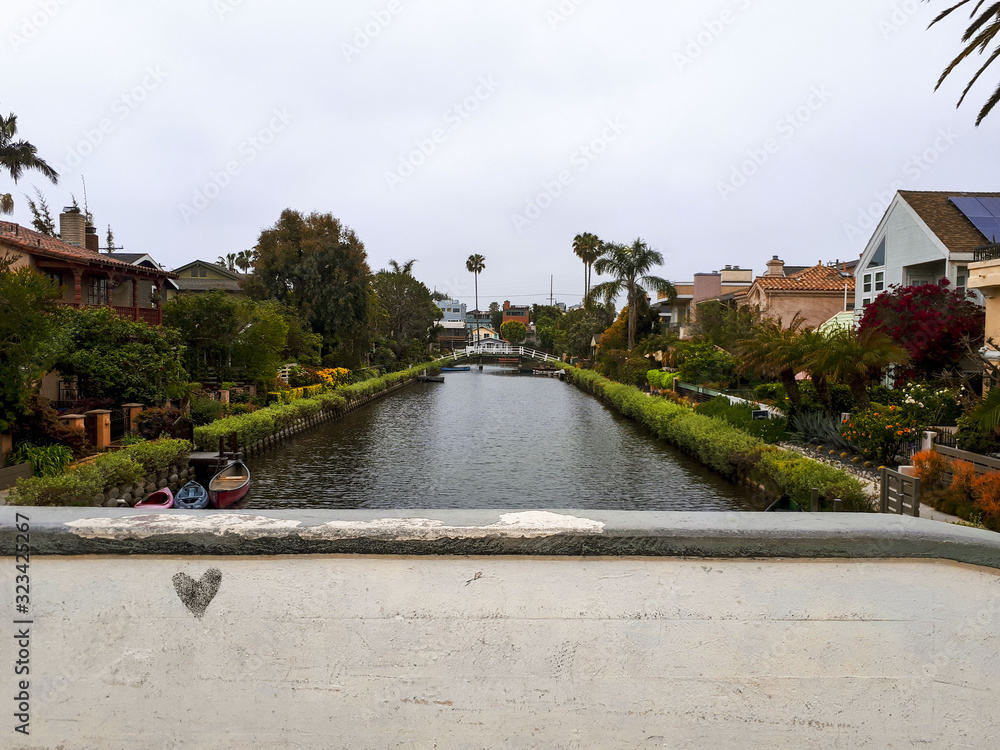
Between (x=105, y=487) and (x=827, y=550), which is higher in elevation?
(x=827, y=550)

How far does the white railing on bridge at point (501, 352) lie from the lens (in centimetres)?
9635

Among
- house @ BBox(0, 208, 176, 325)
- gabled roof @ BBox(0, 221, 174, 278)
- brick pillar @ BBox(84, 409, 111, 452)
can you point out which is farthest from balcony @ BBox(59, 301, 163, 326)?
brick pillar @ BBox(84, 409, 111, 452)

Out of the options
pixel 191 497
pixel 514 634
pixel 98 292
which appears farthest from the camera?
pixel 98 292

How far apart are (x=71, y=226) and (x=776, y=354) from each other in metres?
31.7

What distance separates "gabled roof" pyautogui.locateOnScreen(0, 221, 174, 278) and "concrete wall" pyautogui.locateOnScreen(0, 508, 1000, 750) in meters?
25.9

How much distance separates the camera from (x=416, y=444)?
28750 millimetres

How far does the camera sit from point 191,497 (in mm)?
14922

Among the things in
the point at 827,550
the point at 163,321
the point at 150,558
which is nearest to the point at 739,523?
the point at 827,550

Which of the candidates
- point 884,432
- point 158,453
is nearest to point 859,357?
point 884,432

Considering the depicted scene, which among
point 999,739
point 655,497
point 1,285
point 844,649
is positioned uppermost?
point 1,285

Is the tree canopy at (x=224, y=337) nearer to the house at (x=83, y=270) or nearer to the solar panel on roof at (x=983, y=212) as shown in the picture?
the house at (x=83, y=270)

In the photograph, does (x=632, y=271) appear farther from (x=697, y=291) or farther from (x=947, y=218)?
(x=947, y=218)

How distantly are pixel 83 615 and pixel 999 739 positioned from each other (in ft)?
9.47

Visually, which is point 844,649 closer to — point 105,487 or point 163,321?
point 105,487
